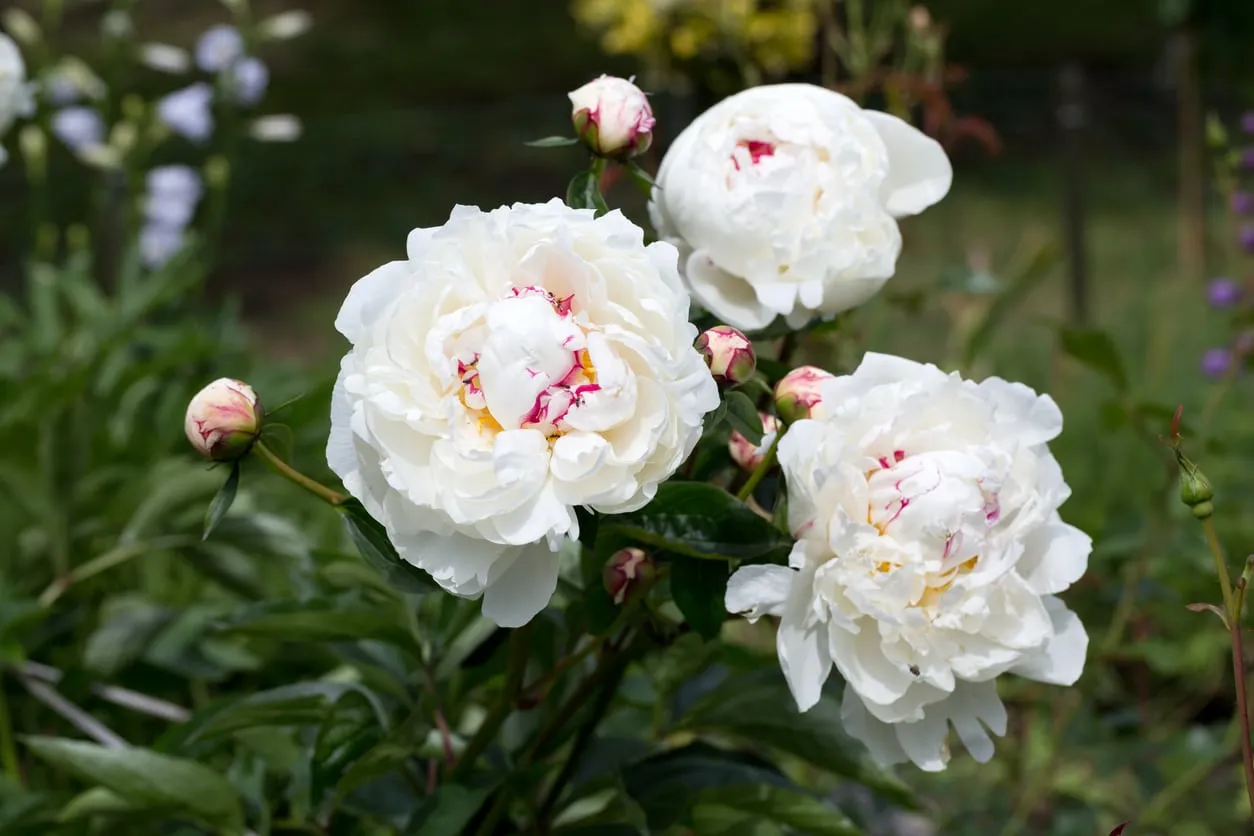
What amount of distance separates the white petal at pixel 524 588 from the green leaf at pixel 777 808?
1.08 feet

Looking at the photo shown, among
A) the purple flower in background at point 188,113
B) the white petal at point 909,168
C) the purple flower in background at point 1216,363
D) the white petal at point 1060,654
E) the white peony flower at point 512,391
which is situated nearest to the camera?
the white peony flower at point 512,391

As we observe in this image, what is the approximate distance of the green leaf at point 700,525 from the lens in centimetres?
68

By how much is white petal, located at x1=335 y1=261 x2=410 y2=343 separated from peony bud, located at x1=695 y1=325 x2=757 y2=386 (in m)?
0.15

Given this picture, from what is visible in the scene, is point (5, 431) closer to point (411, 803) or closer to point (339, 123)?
point (411, 803)

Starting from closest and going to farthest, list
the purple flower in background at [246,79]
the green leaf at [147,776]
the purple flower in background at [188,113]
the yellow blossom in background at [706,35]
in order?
Answer: the green leaf at [147,776] → the purple flower in background at [246,79] → the purple flower in background at [188,113] → the yellow blossom in background at [706,35]

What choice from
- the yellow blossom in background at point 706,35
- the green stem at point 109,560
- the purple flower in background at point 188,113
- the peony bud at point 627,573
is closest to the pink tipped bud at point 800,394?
the peony bud at point 627,573

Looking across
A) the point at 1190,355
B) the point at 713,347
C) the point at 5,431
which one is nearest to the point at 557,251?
the point at 713,347

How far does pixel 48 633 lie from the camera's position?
1315 millimetres

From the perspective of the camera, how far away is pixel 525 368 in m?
0.58

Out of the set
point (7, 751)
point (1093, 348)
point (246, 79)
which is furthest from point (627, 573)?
point (246, 79)

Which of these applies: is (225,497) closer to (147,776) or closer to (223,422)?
(223,422)

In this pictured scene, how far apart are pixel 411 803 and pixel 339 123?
21.6ft

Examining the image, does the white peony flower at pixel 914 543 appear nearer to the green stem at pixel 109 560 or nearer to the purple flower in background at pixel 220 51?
the green stem at pixel 109 560

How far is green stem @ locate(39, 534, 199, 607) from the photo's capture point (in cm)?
125
